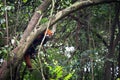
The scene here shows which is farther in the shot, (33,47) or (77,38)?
(77,38)

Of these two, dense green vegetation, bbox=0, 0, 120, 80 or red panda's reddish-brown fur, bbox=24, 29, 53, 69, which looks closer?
red panda's reddish-brown fur, bbox=24, 29, 53, 69

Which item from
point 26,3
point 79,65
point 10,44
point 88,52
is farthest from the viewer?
point 79,65

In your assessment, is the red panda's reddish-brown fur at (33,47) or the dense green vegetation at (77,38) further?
the dense green vegetation at (77,38)

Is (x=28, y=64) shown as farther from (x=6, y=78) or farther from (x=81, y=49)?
(x=81, y=49)

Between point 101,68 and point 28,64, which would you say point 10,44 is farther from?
point 101,68

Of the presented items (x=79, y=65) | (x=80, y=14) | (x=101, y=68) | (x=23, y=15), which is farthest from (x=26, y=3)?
(x=101, y=68)

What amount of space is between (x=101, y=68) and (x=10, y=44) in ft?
15.0

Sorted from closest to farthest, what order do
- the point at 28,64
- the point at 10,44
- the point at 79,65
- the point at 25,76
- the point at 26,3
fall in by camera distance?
the point at 10,44, the point at 28,64, the point at 25,76, the point at 26,3, the point at 79,65

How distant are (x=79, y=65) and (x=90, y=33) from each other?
0.80 m

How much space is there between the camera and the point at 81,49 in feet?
22.1

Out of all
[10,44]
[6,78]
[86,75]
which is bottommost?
[86,75]

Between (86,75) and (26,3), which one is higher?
(26,3)

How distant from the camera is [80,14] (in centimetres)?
664

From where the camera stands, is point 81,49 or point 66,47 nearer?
point 81,49
